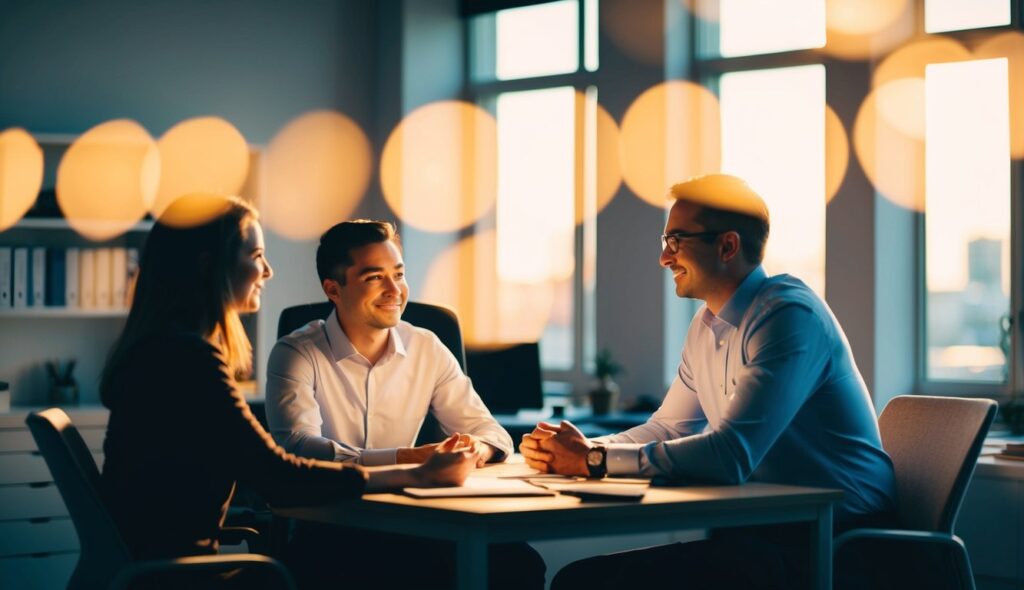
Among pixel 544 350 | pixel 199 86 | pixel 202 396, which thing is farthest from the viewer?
pixel 544 350

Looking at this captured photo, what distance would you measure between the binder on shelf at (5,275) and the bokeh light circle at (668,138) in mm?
2789

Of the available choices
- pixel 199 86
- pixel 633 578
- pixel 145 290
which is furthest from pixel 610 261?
pixel 145 290

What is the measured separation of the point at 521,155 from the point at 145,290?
4207 mm

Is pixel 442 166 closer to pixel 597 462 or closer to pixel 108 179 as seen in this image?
pixel 108 179

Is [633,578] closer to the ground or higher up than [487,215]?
closer to the ground

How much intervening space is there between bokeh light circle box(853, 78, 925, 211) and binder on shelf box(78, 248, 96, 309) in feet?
11.0

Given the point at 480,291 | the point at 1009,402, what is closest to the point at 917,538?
the point at 1009,402

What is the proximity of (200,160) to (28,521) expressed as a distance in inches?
74.1

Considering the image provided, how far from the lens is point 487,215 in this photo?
251 inches

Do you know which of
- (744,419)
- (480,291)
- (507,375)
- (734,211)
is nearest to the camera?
(744,419)

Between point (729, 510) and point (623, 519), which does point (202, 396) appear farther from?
point (729, 510)

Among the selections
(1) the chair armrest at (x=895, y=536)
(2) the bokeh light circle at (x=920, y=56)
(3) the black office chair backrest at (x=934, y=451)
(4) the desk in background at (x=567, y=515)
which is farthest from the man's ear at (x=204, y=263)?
(2) the bokeh light circle at (x=920, y=56)

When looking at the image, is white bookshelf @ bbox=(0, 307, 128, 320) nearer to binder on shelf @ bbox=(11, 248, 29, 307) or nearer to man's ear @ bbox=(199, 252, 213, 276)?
binder on shelf @ bbox=(11, 248, 29, 307)

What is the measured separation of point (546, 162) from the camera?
6.19 meters
